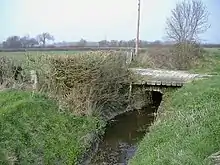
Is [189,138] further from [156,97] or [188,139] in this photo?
[156,97]

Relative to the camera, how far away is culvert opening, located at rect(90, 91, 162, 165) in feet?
53.7

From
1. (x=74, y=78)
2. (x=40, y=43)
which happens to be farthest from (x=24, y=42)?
(x=74, y=78)

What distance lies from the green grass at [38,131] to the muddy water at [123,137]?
0.79 m

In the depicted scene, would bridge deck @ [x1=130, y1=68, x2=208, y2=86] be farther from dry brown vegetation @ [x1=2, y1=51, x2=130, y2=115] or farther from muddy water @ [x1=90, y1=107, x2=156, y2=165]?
dry brown vegetation @ [x1=2, y1=51, x2=130, y2=115]

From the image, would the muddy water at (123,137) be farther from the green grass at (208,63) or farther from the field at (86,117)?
the green grass at (208,63)

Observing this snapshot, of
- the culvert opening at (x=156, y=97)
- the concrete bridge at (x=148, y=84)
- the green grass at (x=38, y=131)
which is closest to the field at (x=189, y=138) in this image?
the green grass at (x=38, y=131)

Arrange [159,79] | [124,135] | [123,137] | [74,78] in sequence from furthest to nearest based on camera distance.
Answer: [159,79] → [74,78] → [124,135] → [123,137]

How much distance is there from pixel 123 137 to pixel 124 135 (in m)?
0.44

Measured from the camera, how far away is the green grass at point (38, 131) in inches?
500

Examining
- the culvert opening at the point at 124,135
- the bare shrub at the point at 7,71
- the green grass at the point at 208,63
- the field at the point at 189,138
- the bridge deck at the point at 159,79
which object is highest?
the bare shrub at the point at 7,71

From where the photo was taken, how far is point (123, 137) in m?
19.9

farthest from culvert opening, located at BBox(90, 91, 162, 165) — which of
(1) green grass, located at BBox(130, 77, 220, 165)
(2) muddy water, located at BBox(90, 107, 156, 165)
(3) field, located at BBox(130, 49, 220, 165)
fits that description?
(1) green grass, located at BBox(130, 77, 220, 165)

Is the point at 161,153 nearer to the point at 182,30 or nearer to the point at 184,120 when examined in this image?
the point at 184,120

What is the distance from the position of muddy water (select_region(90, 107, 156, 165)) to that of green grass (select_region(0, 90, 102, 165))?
79cm
